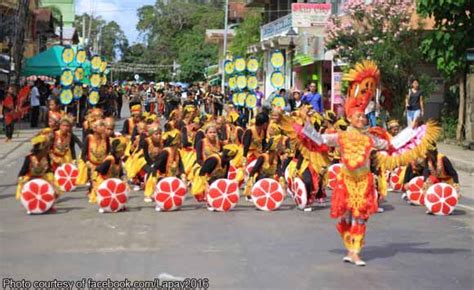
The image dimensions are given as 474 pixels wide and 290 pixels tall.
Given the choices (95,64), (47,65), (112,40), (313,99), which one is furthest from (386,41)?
(112,40)

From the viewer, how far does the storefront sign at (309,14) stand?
3388 centimetres

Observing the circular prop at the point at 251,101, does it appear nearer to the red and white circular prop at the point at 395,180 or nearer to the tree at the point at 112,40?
the red and white circular prop at the point at 395,180

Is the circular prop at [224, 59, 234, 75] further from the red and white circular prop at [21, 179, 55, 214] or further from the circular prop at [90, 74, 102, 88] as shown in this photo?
the red and white circular prop at [21, 179, 55, 214]

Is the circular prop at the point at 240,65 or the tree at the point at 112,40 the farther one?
the tree at the point at 112,40

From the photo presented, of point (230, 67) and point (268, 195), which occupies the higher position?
point (230, 67)

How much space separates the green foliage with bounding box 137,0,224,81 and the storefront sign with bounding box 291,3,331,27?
39019 mm

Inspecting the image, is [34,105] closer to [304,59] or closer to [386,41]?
[304,59]

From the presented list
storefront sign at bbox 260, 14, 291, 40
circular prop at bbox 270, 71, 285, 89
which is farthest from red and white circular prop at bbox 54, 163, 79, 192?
storefront sign at bbox 260, 14, 291, 40

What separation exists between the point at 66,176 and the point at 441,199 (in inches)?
241

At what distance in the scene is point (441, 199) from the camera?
1086 centimetres

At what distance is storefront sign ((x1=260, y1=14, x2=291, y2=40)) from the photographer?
36.8 meters

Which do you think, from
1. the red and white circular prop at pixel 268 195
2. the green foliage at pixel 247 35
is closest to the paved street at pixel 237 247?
the red and white circular prop at pixel 268 195

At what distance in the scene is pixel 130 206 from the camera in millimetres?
11414

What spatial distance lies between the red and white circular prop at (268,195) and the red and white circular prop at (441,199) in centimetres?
206
